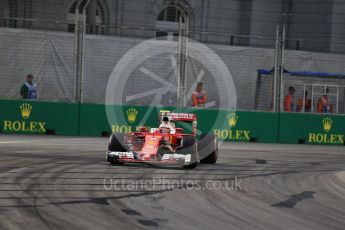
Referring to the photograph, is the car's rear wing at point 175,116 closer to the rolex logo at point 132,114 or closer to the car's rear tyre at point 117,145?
the car's rear tyre at point 117,145

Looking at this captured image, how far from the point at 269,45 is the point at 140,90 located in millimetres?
13975

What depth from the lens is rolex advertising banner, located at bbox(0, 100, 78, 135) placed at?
21.1 metres

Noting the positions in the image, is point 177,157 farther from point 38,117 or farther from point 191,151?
point 38,117

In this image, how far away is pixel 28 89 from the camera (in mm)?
21625

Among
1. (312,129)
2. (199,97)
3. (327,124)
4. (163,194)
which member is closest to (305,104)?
(327,124)

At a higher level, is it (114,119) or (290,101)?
(290,101)

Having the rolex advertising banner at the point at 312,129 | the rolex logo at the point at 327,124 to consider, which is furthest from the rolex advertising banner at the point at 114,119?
the rolex logo at the point at 327,124

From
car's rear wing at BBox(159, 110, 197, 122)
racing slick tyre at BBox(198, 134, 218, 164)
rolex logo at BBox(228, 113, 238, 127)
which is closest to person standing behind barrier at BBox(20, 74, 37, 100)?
rolex logo at BBox(228, 113, 238, 127)

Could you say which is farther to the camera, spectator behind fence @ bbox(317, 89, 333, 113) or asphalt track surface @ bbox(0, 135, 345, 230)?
spectator behind fence @ bbox(317, 89, 333, 113)

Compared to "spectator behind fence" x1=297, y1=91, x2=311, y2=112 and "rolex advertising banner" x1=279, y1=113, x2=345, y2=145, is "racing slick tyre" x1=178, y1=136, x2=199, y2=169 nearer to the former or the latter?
"rolex advertising banner" x1=279, y1=113, x2=345, y2=145

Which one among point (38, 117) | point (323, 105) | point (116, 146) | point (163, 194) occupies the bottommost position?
point (163, 194)

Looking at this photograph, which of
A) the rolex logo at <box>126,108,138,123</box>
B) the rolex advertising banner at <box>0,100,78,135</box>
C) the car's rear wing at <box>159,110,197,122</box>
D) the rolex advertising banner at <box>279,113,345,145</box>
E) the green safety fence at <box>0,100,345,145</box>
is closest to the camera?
the car's rear wing at <box>159,110,197,122</box>

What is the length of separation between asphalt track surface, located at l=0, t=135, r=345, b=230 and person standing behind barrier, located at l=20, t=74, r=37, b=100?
6.29 meters

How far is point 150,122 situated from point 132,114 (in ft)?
1.90
